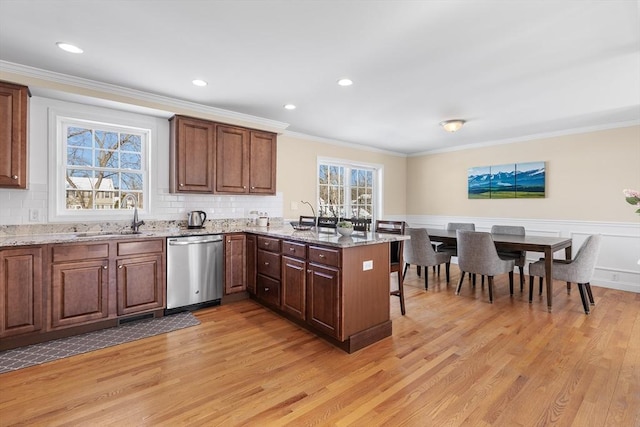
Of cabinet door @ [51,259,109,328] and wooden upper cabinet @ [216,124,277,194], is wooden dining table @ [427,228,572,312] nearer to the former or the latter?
wooden upper cabinet @ [216,124,277,194]

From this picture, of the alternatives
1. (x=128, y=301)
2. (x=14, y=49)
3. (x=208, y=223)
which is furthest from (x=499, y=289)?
(x=14, y=49)

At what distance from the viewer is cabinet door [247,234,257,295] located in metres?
3.85

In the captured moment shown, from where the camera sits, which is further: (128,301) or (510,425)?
(128,301)

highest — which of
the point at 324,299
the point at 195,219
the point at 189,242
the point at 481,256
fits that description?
the point at 195,219

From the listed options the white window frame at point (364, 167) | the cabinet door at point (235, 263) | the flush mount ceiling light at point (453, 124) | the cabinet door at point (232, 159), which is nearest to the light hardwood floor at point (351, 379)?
the cabinet door at point (235, 263)

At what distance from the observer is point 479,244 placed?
12.8ft

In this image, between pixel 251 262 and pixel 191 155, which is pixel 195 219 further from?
pixel 251 262

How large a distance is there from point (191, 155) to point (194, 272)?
4.70 feet

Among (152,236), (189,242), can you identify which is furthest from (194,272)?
(152,236)

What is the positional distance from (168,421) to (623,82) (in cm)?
482

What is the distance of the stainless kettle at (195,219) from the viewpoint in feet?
12.9

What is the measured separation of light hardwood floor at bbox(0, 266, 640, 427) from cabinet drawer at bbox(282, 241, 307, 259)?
2.43ft

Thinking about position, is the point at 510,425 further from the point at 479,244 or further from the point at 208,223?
the point at 208,223

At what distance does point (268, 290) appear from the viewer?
3535 mm
